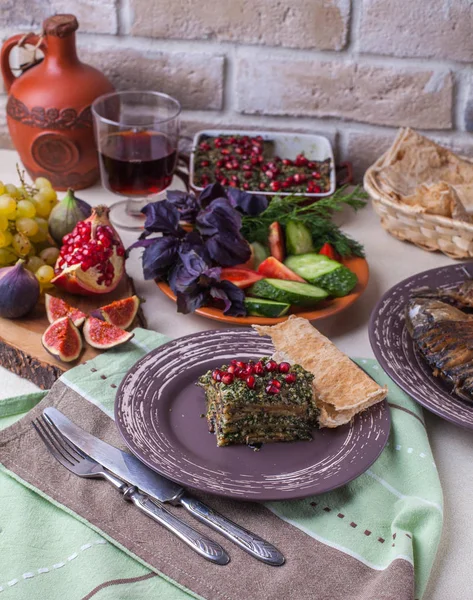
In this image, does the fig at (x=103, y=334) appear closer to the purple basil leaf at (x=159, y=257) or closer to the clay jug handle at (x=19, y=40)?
the purple basil leaf at (x=159, y=257)

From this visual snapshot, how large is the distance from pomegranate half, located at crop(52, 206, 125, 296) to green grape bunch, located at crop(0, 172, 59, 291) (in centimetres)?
5

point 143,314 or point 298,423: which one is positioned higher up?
point 298,423

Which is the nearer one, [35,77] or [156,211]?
[156,211]

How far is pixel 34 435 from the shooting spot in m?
1.33

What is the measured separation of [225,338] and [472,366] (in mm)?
501

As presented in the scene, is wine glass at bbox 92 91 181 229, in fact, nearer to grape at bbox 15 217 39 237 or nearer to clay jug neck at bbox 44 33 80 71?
clay jug neck at bbox 44 33 80 71

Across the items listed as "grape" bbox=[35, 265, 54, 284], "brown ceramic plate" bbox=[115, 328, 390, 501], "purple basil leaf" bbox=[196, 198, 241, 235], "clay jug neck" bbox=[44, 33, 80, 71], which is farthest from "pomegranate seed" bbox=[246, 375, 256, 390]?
"clay jug neck" bbox=[44, 33, 80, 71]

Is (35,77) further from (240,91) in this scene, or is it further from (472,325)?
(472,325)

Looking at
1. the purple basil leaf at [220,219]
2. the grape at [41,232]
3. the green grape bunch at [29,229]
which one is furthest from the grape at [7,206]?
the purple basil leaf at [220,219]

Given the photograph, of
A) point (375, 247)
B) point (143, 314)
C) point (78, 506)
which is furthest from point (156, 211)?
point (78, 506)

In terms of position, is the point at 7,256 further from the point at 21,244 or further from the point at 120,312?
the point at 120,312

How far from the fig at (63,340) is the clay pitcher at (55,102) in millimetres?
805

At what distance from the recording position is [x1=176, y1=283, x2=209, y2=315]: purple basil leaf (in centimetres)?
167

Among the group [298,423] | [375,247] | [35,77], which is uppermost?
[35,77]
